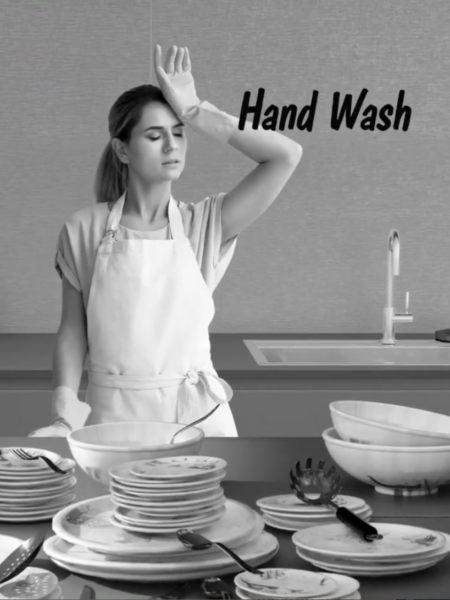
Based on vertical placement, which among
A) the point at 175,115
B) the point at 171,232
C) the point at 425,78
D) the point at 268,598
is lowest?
the point at 268,598

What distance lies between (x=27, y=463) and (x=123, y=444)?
0.15 metres

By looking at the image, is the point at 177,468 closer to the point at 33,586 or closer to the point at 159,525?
the point at 159,525

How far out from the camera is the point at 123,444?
133 centimetres

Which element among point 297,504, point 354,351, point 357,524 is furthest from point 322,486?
point 354,351

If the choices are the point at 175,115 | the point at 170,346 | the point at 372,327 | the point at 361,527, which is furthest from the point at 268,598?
the point at 372,327

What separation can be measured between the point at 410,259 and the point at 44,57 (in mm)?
1500

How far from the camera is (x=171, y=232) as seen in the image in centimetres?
218

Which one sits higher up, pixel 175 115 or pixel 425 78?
pixel 425 78

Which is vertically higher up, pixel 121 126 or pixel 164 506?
pixel 121 126

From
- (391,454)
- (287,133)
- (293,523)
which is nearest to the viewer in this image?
(293,523)

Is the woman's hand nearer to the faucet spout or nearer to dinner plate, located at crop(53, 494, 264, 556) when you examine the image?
the faucet spout

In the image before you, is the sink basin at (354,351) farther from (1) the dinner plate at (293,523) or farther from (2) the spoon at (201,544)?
(2) the spoon at (201,544)

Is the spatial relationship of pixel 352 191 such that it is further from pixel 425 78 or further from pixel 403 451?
pixel 403 451

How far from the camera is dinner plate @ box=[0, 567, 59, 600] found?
0.87m
